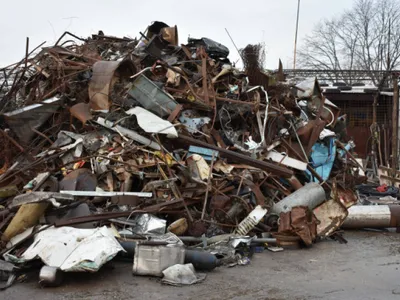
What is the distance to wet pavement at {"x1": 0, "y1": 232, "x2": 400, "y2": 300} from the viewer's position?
4449mm

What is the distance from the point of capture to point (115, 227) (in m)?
5.80

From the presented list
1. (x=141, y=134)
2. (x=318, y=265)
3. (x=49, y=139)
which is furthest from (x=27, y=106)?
(x=318, y=265)

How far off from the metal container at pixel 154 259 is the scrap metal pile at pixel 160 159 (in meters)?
0.01

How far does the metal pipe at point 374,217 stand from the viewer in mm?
7027

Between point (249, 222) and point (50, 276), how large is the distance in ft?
9.11

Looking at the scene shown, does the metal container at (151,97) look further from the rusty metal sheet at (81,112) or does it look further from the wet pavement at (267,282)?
the wet pavement at (267,282)

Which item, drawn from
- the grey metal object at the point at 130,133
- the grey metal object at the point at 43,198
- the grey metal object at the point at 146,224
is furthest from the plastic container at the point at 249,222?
the grey metal object at the point at 43,198

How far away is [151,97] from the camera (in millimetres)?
7398

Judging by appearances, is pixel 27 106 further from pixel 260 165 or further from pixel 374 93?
pixel 374 93

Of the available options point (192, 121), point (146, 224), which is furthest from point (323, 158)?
point (146, 224)

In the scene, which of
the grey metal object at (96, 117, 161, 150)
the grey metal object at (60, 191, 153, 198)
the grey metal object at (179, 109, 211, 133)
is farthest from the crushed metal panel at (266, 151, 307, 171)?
the grey metal object at (60, 191, 153, 198)

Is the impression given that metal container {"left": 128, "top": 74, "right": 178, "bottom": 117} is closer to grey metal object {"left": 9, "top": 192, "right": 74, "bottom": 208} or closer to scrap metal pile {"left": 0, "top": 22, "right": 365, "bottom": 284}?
scrap metal pile {"left": 0, "top": 22, "right": 365, "bottom": 284}

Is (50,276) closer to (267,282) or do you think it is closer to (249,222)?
(267,282)

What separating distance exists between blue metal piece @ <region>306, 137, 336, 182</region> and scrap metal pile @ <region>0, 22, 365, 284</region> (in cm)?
2
